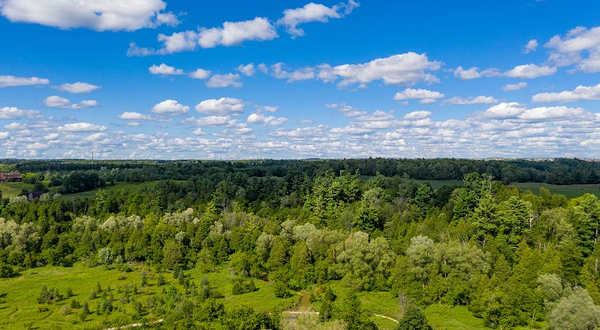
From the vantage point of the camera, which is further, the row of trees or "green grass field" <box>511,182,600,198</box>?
"green grass field" <box>511,182,600,198</box>

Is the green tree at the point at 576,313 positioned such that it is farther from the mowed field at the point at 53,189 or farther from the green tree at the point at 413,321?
the mowed field at the point at 53,189

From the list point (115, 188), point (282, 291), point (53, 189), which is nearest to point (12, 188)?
point (53, 189)

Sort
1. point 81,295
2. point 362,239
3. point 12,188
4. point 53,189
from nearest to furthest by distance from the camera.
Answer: point 81,295
point 362,239
point 53,189
point 12,188

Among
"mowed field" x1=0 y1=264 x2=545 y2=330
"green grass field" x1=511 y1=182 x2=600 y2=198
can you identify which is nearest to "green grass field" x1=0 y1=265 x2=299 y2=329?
"mowed field" x1=0 y1=264 x2=545 y2=330

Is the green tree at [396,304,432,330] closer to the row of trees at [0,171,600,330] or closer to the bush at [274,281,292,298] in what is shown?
the row of trees at [0,171,600,330]

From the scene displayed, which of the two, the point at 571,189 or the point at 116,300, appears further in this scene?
the point at 571,189

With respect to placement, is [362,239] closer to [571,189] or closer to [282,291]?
[282,291]

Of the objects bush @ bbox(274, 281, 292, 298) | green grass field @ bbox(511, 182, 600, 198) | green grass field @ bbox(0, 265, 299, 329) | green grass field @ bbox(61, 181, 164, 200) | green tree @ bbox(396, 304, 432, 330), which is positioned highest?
green grass field @ bbox(511, 182, 600, 198)

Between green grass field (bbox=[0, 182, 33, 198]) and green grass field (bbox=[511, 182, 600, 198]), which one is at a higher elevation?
green grass field (bbox=[511, 182, 600, 198])

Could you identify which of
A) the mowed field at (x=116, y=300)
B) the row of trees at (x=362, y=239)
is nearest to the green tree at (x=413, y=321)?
the row of trees at (x=362, y=239)
